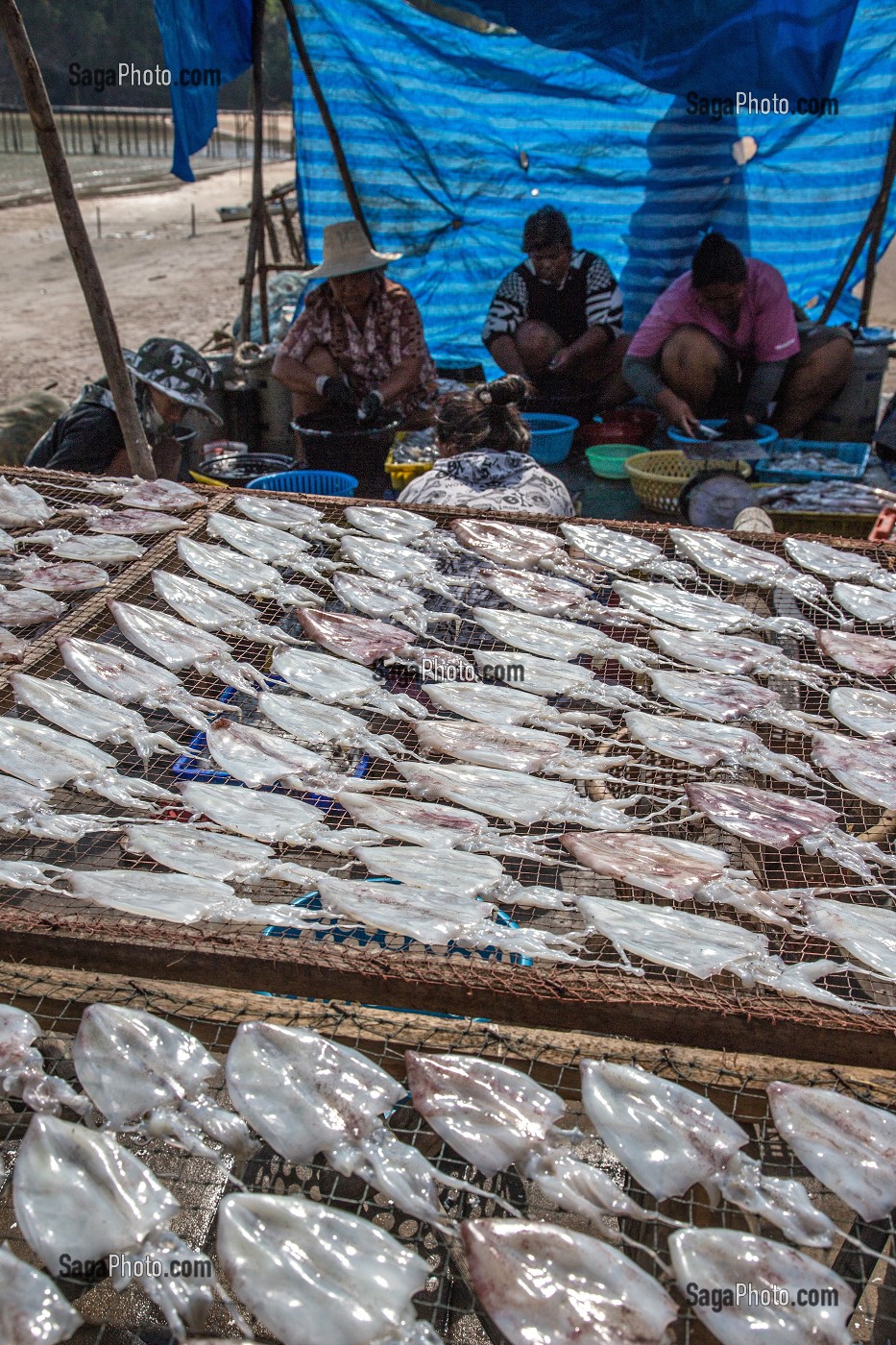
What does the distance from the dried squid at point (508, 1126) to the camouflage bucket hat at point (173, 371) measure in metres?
4.12

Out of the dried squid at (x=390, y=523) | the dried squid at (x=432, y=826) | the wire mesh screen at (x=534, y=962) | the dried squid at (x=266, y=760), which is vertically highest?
the dried squid at (x=390, y=523)

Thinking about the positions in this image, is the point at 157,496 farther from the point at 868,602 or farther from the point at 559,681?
the point at 868,602

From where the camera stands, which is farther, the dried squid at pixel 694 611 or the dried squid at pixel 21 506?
the dried squid at pixel 21 506

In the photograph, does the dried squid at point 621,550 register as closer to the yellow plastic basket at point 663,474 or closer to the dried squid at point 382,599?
the dried squid at point 382,599

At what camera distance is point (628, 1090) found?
1.72 m

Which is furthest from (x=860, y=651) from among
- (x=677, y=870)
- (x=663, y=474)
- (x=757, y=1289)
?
(x=663, y=474)

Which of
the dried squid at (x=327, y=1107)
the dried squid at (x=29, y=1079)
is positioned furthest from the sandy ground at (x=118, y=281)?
the dried squid at (x=327, y=1107)

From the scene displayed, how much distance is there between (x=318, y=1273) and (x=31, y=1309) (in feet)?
1.39

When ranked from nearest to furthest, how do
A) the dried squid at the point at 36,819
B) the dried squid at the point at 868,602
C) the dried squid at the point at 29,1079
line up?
the dried squid at the point at 29,1079, the dried squid at the point at 36,819, the dried squid at the point at 868,602

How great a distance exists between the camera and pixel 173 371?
5.12 m

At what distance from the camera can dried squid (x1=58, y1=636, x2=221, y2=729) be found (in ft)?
9.18

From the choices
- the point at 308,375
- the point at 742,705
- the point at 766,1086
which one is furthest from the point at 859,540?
the point at 308,375

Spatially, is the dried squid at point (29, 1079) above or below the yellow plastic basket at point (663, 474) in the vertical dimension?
below

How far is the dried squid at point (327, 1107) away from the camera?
5.34ft
